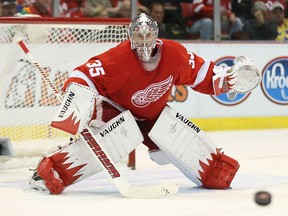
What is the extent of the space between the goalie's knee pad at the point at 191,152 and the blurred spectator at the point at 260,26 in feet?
12.5

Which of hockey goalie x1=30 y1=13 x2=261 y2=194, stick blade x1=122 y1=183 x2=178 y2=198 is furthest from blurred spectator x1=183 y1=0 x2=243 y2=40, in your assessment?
stick blade x1=122 y1=183 x2=178 y2=198

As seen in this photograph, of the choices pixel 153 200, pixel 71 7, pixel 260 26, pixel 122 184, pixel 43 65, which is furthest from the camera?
pixel 260 26

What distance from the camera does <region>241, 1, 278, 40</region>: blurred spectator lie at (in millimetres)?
7918

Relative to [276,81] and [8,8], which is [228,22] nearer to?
[276,81]

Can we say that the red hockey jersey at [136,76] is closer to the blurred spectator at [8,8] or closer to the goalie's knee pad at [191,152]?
the goalie's knee pad at [191,152]

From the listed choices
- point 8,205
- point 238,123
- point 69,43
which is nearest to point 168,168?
point 69,43

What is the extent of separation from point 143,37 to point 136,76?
17 centimetres

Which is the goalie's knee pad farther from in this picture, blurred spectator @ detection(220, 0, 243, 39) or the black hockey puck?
blurred spectator @ detection(220, 0, 243, 39)

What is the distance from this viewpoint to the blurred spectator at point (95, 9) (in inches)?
287

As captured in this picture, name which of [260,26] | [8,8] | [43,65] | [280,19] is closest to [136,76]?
[43,65]

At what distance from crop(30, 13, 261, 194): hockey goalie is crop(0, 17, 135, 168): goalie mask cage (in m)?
0.99

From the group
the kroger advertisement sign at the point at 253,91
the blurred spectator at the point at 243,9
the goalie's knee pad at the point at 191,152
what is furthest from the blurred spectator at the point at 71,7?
the goalie's knee pad at the point at 191,152

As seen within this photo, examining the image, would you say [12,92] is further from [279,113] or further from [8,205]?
[279,113]

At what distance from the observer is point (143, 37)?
3.92 meters
